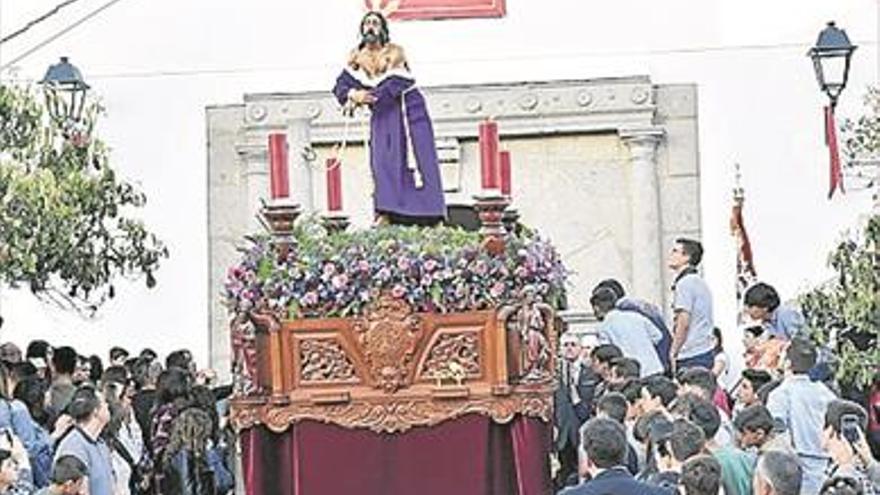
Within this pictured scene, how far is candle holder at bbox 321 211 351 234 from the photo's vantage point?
1249 centimetres

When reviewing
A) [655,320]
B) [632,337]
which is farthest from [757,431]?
[655,320]

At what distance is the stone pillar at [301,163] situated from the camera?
779 inches

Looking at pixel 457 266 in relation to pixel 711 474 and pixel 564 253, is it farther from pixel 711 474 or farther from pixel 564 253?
pixel 564 253

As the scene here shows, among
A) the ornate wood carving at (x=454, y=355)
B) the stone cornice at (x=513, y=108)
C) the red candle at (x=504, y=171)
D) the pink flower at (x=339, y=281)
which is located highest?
the stone cornice at (x=513, y=108)

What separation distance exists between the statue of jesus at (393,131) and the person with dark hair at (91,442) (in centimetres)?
174

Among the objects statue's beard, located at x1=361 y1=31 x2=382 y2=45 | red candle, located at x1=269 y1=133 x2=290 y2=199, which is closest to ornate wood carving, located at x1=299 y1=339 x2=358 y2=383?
red candle, located at x1=269 y1=133 x2=290 y2=199

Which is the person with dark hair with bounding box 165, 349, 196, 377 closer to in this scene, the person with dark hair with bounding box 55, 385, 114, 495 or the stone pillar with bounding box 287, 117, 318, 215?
the person with dark hair with bounding box 55, 385, 114, 495

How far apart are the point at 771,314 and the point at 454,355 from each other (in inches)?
132

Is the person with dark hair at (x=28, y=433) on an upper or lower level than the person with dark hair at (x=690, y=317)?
→ lower

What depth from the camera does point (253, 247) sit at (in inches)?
477

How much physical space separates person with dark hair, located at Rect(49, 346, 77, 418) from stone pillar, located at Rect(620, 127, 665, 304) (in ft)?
21.2

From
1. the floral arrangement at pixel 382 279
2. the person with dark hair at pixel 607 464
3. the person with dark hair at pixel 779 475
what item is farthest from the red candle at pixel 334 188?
the person with dark hair at pixel 779 475

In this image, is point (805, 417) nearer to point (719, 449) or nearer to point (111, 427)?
point (719, 449)

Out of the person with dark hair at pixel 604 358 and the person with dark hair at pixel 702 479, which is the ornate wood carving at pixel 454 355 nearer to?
the person with dark hair at pixel 604 358
